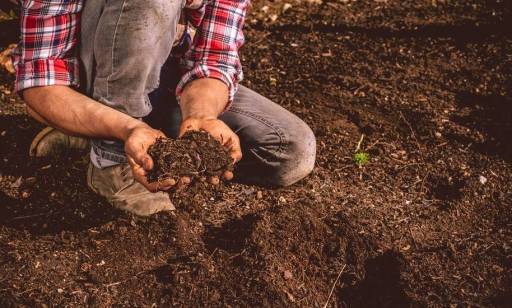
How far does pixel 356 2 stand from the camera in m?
4.74

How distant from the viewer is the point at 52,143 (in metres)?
2.71

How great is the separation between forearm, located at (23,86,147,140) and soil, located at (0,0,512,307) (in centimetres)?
55

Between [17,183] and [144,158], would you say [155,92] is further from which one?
[17,183]

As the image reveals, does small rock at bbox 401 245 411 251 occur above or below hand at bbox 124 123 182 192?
below

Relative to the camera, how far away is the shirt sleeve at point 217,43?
7.49ft

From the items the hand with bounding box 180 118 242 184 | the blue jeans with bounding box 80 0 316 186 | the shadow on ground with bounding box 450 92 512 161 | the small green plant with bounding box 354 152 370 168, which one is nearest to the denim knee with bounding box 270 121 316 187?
the blue jeans with bounding box 80 0 316 186

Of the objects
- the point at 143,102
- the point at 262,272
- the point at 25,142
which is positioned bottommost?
the point at 25,142

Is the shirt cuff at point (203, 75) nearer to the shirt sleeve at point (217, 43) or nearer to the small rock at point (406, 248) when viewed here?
the shirt sleeve at point (217, 43)

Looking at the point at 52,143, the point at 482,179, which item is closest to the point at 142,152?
the point at 52,143

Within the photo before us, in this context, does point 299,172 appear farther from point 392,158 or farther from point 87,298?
point 87,298

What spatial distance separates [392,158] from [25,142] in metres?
2.21

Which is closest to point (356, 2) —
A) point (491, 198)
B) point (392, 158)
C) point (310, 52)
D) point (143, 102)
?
point (310, 52)

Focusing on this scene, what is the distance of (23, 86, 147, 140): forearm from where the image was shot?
189 centimetres

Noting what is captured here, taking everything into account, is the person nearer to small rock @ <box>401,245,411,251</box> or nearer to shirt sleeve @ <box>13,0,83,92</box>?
shirt sleeve @ <box>13,0,83,92</box>
